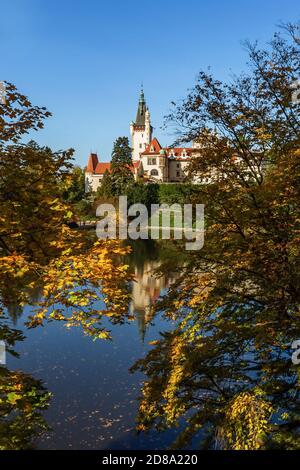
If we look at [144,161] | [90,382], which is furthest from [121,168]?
[90,382]

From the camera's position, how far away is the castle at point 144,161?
101750 millimetres

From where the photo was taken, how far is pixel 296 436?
22.1ft

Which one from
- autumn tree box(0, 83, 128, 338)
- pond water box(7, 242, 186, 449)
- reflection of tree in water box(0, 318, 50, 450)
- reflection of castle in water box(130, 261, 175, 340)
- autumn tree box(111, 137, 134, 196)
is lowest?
pond water box(7, 242, 186, 449)

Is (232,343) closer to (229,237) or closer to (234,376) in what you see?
(234,376)

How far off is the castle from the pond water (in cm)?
6853

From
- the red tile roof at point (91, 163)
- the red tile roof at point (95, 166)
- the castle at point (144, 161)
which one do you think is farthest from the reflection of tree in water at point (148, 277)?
the red tile roof at point (91, 163)

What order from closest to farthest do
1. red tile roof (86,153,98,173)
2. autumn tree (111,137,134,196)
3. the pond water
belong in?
the pond water < autumn tree (111,137,134,196) < red tile roof (86,153,98,173)

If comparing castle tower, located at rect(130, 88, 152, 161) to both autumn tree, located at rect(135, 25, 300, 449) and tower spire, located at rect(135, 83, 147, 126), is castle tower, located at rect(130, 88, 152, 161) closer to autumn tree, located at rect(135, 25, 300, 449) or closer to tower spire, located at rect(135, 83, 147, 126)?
tower spire, located at rect(135, 83, 147, 126)

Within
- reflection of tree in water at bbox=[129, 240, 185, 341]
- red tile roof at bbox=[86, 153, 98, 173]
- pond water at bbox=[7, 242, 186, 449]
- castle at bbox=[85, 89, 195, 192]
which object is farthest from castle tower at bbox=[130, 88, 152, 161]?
pond water at bbox=[7, 242, 186, 449]

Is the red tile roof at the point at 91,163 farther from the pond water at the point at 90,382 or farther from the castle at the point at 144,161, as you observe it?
the pond water at the point at 90,382

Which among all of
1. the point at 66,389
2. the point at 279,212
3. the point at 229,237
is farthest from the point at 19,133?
the point at 66,389

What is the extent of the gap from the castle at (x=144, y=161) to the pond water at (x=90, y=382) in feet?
225

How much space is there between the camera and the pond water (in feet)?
44.1
